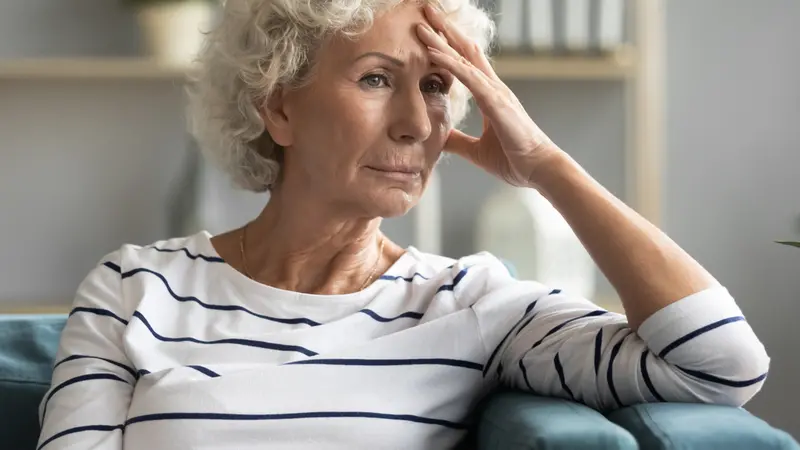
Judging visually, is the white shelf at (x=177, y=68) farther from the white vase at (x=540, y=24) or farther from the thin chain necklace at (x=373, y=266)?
the thin chain necklace at (x=373, y=266)

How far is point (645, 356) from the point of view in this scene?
4.02 ft

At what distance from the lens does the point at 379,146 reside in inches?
58.1

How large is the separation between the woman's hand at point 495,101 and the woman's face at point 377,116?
0.10 feet

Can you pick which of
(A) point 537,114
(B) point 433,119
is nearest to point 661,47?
(A) point 537,114

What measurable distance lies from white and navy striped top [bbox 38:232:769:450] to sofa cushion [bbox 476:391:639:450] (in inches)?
2.2

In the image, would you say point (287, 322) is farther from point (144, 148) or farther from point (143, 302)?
point (144, 148)

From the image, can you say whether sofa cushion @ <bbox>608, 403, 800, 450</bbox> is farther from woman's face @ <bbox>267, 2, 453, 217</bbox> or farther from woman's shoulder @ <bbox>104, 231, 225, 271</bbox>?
woman's shoulder @ <bbox>104, 231, 225, 271</bbox>

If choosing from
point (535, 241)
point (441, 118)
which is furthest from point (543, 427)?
point (535, 241)

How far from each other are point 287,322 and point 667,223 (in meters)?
1.64

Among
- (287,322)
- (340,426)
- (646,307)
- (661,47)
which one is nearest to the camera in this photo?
(646,307)

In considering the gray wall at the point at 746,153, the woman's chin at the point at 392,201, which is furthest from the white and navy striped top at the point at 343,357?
the gray wall at the point at 746,153

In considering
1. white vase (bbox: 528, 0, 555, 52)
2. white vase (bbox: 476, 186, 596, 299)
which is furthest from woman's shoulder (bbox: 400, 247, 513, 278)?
white vase (bbox: 528, 0, 555, 52)

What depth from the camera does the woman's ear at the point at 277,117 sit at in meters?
1.61

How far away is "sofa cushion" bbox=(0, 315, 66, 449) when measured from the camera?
1593 millimetres
